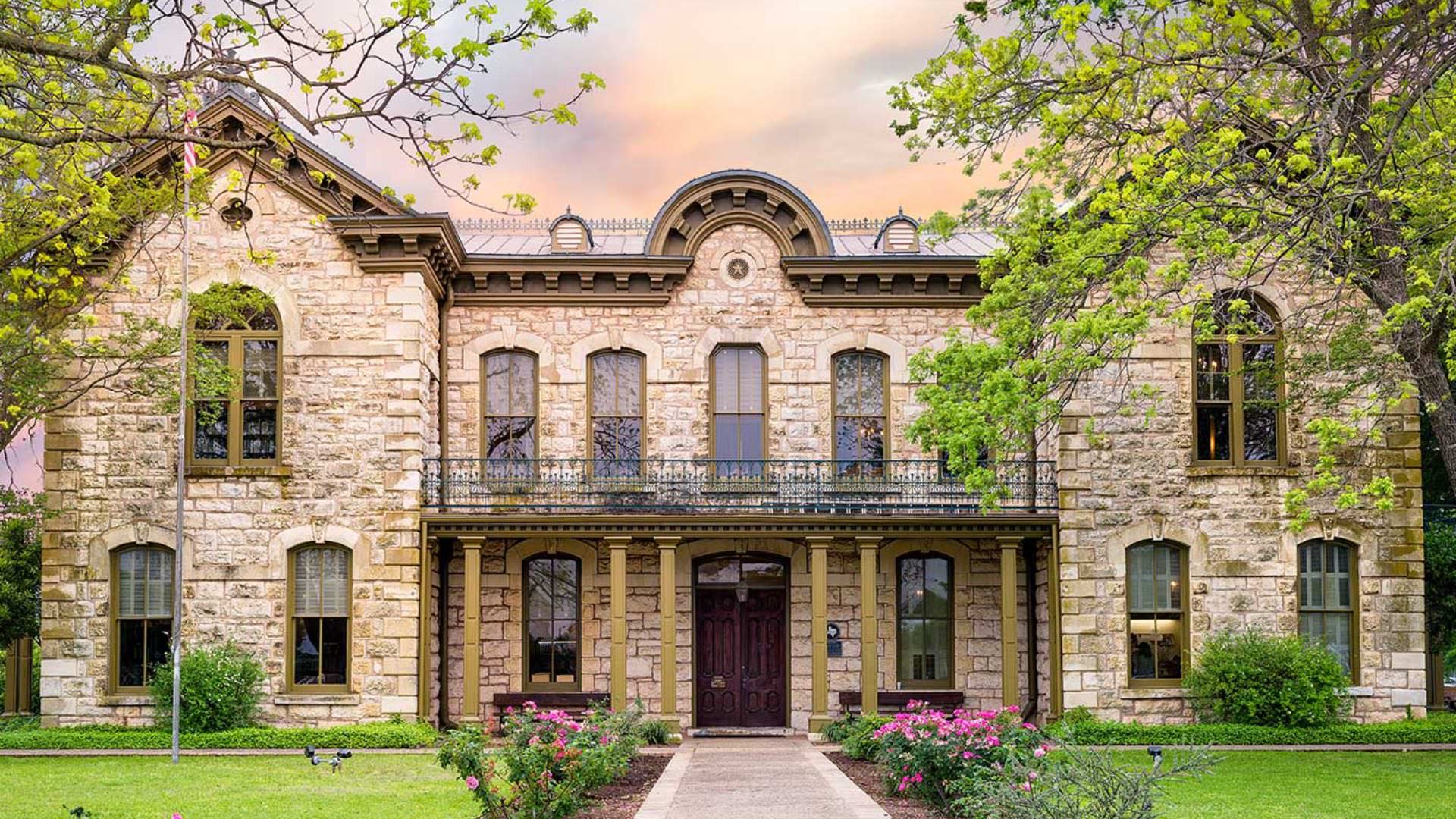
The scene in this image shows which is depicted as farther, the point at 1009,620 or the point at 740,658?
the point at 740,658

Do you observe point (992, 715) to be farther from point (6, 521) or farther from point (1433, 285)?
point (6, 521)

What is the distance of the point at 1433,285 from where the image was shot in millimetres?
13016

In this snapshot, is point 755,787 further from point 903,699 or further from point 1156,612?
point 1156,612

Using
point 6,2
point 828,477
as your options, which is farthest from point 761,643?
point 6,2

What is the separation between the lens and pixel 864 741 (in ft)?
57.3

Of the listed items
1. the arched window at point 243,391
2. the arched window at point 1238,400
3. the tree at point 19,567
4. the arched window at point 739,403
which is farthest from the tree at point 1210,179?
the tree at point 19,567

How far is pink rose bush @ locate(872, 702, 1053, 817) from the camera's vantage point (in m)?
12.7

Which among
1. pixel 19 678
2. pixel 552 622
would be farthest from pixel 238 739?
pixel 19 678

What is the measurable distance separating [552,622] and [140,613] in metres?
5.75

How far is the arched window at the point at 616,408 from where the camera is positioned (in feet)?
73.0

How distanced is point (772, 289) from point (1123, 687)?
768 centimetres

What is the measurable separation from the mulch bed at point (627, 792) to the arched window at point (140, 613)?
23.7 ft

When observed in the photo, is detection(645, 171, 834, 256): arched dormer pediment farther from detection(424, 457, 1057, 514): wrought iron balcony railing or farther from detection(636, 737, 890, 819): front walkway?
detection(636, 737, 890, 819): front walkway

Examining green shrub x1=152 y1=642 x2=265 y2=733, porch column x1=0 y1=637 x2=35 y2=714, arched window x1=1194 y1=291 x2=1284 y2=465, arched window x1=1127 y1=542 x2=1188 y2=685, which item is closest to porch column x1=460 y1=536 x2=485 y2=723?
green shrub x1=152 y1=642 x2=265 y2=733
